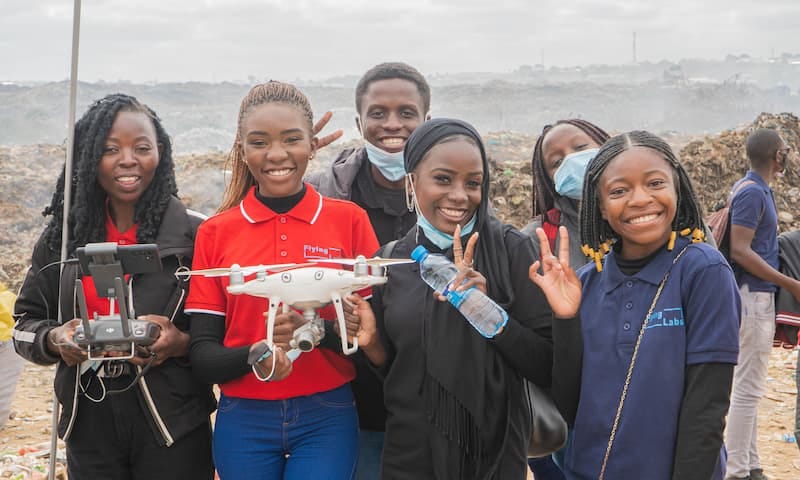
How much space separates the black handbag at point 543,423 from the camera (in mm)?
2400

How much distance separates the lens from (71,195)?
275 centimetres

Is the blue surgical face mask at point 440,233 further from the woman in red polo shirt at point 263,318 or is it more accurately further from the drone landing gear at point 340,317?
the drone landing gear at point 340,317

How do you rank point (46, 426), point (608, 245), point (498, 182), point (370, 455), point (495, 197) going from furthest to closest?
point (498, 182) < point (495, 197) < point (46, 426) < point (370, 455) < point (608, 245)

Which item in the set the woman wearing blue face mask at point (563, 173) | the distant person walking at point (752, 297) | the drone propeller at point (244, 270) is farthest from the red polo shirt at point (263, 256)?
the distant person walking at point (752, 297)

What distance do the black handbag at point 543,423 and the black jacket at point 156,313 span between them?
1.11m

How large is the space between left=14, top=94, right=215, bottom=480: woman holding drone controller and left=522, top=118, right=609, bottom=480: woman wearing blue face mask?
4.50ft

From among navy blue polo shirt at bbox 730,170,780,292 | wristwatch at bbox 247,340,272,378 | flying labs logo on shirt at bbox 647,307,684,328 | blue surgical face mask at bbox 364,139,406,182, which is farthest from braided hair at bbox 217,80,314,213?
navy blue polo shirt at bbox 730,170,780,292

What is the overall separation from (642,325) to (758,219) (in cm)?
325

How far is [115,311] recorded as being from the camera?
255 centimetres

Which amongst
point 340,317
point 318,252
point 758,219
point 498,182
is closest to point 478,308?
point 340,317

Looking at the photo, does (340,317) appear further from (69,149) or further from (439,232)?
(69,149)

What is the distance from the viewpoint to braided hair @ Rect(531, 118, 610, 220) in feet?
10.4

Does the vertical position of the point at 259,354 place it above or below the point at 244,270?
below

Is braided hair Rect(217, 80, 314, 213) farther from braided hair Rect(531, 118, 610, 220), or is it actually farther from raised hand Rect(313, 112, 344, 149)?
braided hair Rect(531, 118, 610, 220)
